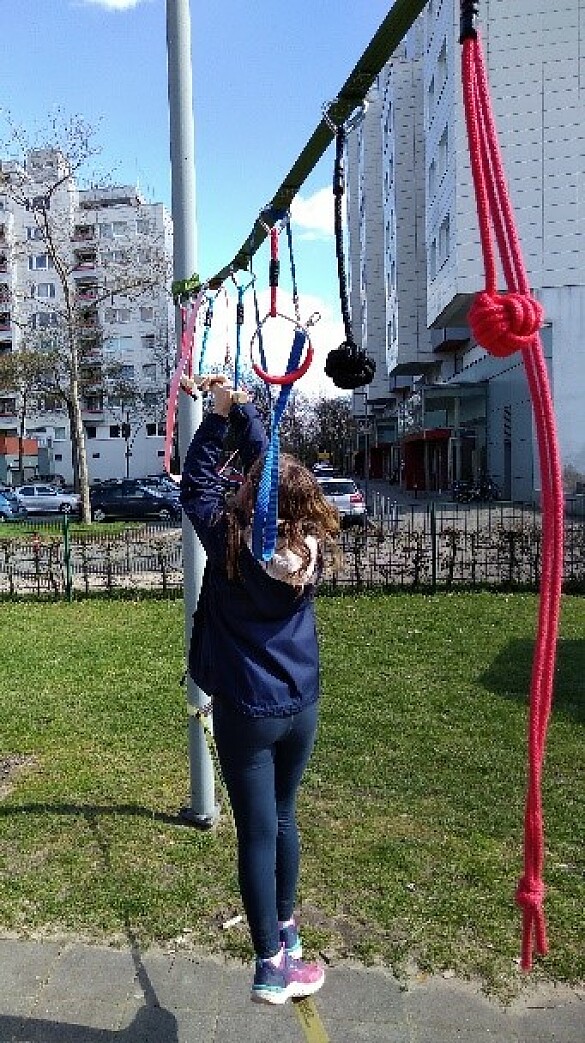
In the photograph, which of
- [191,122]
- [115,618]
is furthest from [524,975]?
[115,618]

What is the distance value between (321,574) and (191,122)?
8.61ft

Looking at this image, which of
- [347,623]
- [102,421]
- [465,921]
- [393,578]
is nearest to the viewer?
[465,921]

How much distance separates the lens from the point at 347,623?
399 inches

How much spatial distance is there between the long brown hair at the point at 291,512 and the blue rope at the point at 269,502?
84 mm

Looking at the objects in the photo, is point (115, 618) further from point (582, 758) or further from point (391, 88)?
point (391, 88)

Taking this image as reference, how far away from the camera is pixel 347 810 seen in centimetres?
479

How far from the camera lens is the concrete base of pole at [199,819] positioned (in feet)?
15.0

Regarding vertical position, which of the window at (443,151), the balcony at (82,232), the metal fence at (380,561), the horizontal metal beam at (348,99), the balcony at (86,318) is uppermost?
the window at (443,151)

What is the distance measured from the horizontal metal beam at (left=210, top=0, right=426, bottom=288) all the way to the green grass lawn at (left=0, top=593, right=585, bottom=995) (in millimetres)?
2728

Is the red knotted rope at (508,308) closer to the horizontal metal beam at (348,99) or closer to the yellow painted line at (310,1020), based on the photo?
the horizontal metal beam at (348,99)

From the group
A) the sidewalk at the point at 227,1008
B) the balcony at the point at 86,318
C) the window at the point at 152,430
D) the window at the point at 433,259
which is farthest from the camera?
the window at the point at 152,430

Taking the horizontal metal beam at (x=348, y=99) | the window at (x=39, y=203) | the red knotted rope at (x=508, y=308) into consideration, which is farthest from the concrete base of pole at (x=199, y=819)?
the window at (x=39, y=203)

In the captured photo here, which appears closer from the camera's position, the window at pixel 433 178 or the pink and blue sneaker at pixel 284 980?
the pink and blue sneaker at pixel 284 980

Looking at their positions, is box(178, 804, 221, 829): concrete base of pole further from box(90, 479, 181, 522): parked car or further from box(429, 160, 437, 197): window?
box(429, 160, 437, 197): window
